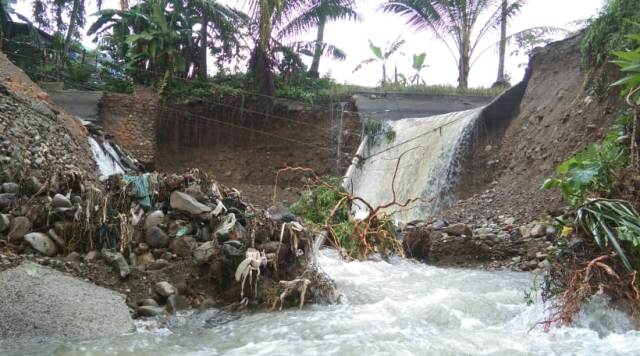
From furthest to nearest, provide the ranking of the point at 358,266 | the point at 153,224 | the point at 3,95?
the point at 3,95 → the point at 358,266 → the point at 153,224

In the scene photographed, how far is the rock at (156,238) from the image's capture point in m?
5.00

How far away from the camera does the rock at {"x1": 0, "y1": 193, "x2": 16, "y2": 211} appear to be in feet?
15.9

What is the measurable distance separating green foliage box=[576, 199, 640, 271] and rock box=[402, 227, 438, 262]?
157 inches

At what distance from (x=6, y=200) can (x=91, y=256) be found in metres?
1.03

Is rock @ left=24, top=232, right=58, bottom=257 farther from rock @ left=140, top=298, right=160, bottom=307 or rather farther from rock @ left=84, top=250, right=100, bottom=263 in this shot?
rock @ left=140, top=298, right=160, bottom=307

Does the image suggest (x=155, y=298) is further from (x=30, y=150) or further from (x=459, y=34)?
(x=459, y=34)

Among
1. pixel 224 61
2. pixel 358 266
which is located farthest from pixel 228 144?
pixel 358 266

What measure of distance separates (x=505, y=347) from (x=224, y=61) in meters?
14.8

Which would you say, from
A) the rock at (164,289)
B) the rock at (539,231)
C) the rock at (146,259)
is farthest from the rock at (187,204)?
the rock at (539,231)

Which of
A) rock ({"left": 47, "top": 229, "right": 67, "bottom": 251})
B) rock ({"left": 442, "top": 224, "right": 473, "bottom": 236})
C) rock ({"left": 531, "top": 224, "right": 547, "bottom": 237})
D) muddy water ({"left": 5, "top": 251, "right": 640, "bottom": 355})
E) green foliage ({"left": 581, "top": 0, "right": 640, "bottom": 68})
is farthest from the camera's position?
green foliage ({"left": 581, "top": 0, "right": 640, "bottom": 68})

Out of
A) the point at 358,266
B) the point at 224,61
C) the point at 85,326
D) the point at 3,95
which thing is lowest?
the point at 358,266

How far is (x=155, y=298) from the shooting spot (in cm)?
443

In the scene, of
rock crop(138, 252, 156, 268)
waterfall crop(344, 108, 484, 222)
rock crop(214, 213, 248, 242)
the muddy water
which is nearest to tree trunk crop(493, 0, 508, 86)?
waterfall crop(344, 108, 484, 222)

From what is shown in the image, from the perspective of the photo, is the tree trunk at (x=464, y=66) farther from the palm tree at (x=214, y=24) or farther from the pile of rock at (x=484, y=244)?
the pile of rock at (x=484, y=244)
